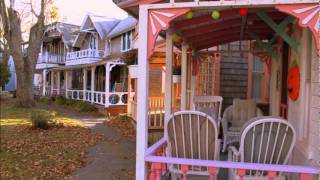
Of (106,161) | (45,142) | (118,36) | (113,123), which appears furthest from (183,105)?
(118,36)

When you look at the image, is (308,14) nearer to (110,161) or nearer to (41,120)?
(110,161)

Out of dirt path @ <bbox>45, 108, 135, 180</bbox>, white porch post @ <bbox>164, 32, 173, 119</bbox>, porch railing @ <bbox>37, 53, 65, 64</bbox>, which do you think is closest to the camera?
white porch post @ <bbox>164, 32, 173, 119</bbox>

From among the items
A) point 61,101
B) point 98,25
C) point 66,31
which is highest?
point 66,31

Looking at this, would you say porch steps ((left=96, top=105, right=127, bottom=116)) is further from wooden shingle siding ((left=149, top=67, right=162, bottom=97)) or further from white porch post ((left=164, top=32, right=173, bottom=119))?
white porch post ((left=164, top=32, right=173, bottom=119))

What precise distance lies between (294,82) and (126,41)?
20.6m

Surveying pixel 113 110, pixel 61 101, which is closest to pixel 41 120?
pixel 113 110

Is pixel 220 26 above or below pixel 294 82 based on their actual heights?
above

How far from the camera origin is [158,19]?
4.20m

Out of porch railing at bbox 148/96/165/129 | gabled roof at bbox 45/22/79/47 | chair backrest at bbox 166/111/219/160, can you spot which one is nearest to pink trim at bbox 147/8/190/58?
chair backrest at bbox 166/111/219/160

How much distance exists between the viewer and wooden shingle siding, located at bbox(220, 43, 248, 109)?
12492mm

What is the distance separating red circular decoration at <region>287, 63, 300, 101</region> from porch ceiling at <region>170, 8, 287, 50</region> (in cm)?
80

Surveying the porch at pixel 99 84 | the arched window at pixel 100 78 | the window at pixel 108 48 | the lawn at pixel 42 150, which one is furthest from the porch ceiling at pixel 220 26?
the window at pixel 108 48

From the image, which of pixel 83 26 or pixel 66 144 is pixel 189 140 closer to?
pixel 66 144

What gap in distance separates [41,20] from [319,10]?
68.9 feet
